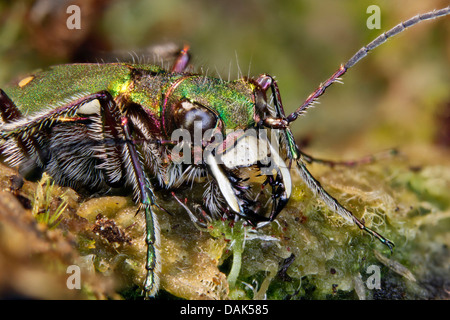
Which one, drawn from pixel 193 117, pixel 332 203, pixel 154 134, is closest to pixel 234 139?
pixel 193 117

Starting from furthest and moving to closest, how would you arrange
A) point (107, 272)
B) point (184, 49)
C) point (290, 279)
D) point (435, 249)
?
1. point (184, 49)
2. point (435, 249)
3. point (290, 279)
4. point (107, 272)

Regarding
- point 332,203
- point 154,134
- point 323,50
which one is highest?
point 323,50

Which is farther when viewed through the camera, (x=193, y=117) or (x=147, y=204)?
(x=193, y=117)

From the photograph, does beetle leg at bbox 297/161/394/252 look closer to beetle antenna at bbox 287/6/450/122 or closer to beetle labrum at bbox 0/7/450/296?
beetle labrum at bbox 0/7/450/296

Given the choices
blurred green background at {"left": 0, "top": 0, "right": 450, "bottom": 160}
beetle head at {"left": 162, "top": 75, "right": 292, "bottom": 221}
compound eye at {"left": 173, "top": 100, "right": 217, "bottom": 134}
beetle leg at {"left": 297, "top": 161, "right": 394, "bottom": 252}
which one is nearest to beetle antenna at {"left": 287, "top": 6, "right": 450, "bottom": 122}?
beetle head at {"left": 162, "top": 75, "right": 292, "bottom": 221}

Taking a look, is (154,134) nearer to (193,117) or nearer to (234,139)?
(193,117)

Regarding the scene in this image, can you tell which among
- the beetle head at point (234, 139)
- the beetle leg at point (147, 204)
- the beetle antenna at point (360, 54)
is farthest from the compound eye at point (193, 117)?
the beetle antenna at point (360, 54)

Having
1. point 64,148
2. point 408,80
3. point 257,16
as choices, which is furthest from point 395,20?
point 64,148
